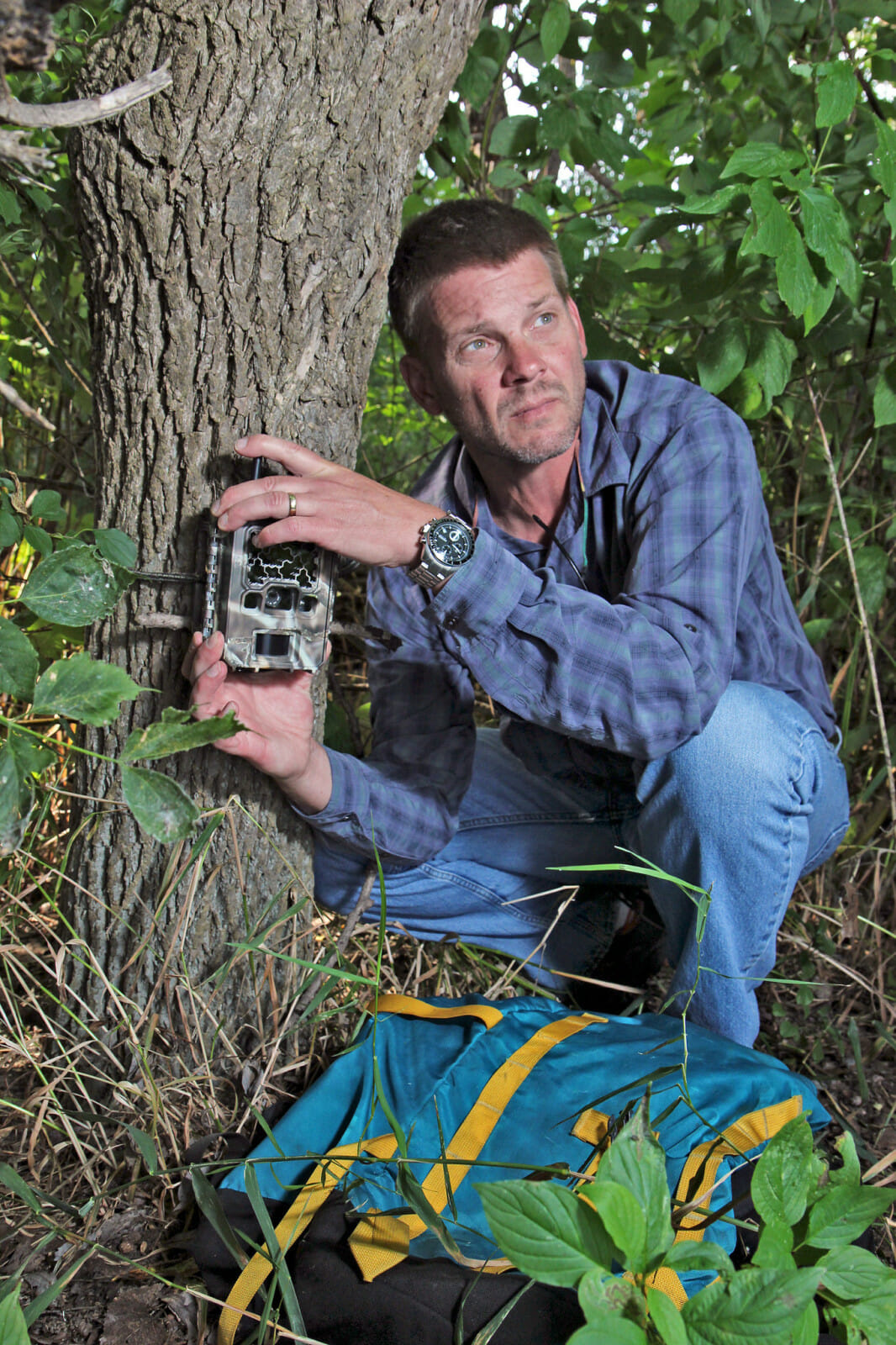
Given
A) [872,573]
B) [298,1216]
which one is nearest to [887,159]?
[872,573]

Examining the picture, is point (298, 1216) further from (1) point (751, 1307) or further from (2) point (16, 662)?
(2) point (16, 662)

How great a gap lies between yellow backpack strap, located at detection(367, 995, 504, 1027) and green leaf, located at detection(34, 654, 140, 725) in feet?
2.70

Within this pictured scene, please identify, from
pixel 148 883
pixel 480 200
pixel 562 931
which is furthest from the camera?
pixel 562 931

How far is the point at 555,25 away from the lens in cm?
204

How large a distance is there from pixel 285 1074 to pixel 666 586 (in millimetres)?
988

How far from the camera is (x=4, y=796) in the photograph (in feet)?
2.73

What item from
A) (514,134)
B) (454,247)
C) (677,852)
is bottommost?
(677,852)

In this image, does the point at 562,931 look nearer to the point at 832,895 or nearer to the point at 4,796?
the point at 832,895

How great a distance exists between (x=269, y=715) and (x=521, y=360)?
0.84m

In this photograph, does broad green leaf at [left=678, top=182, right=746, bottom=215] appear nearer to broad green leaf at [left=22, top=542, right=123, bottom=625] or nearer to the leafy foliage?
broad green leaf at [left=22, top=542, right=123, bottom=625]

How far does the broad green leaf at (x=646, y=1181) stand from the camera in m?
0.93

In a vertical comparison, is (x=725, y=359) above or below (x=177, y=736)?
above

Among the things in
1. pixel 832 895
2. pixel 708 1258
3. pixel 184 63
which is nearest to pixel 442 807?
pixel 832 895

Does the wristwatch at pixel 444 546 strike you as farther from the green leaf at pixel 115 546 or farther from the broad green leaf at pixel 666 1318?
the broad green leaf at pixel 666 1318
